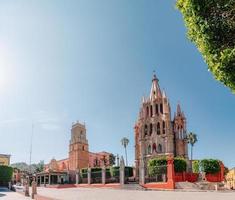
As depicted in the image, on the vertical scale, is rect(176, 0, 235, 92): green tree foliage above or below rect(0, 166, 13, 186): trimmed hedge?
above

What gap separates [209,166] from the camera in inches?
2076

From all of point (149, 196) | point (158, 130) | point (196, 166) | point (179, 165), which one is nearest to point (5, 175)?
point (179, 165)

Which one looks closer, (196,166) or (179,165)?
(179,165)

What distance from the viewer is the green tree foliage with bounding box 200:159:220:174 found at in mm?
52684

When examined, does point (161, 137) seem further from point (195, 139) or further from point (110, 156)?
point (110, 156)

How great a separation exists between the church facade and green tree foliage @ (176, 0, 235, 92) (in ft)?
212

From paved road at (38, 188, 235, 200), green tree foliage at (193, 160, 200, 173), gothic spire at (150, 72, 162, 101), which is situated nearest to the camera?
paved road at (38, 188, 235, 200)

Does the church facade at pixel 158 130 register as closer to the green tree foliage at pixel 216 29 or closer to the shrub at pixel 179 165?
the shrub at pixel 179 165

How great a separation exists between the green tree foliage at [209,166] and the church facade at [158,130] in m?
19.8

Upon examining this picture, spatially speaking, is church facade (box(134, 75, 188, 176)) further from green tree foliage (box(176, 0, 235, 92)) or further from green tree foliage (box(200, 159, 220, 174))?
green tree foliage (box(176, 0, 235, 92))

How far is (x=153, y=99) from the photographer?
7975cm

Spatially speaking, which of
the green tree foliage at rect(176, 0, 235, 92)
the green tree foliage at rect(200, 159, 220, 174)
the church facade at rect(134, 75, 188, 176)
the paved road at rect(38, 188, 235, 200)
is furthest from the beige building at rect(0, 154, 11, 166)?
the green tree foliage at rect(176, 0, 235, 92)

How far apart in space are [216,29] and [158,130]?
68.4 m

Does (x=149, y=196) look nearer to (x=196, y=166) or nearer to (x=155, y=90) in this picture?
(x=196, y=166)
